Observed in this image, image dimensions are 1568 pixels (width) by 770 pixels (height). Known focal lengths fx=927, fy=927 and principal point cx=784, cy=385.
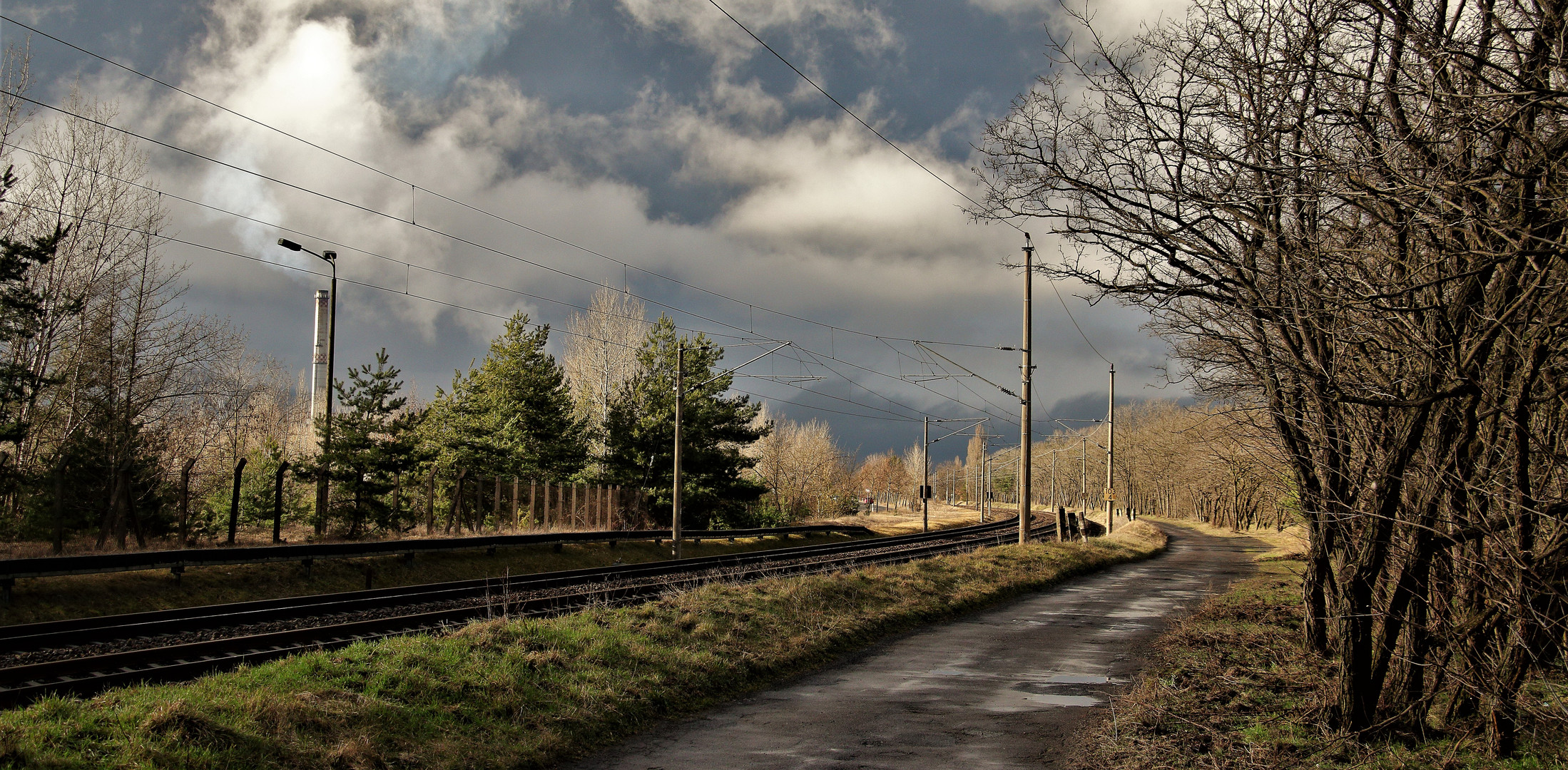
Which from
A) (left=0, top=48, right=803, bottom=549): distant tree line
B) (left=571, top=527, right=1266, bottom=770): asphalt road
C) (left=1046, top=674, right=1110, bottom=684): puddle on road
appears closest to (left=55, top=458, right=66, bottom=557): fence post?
(left=0, top=48, right=803, bottom=549): distant tree line

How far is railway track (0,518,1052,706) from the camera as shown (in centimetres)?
996

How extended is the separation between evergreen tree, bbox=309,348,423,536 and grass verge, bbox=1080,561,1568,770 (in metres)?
27.4

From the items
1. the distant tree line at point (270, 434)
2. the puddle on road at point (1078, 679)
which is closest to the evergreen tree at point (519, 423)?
the distant tree line at point (270, 434)

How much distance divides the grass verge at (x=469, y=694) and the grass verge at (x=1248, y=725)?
14.4 feet

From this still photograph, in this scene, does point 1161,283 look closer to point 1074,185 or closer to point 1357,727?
point 1074,185

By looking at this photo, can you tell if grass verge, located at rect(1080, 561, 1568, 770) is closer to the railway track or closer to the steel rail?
the railway track

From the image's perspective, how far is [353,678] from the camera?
28.9 ft

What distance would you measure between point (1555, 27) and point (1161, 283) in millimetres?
4068

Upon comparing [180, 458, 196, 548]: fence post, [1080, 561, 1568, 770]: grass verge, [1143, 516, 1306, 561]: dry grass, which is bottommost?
[1143, 516, 1306, 561]: dry grass

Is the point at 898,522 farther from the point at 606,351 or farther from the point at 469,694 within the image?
the point at 469,694

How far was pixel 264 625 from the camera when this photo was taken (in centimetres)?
1414

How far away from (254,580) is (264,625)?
6.57m

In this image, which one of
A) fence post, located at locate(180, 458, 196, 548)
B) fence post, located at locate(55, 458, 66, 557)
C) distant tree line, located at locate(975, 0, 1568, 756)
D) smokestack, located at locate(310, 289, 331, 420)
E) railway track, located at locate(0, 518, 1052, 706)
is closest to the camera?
distant tree line, located at locate(975, 0, 1568, 756)

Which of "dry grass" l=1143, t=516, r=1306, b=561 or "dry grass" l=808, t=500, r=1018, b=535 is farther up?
"dry grass" l=1143, t=516, r=1306, b=561
